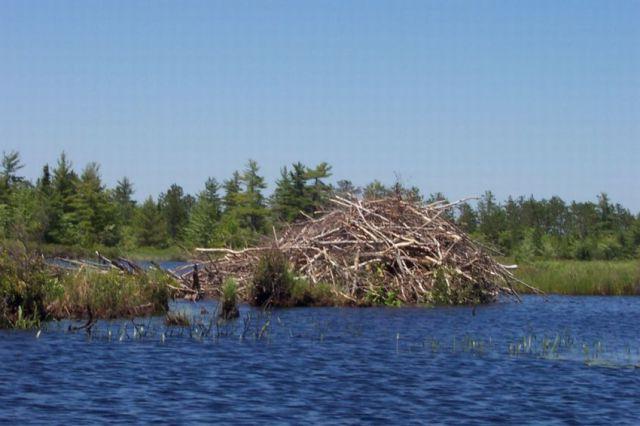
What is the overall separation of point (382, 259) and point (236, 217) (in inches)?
2745

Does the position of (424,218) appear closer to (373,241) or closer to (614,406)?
(373,241)

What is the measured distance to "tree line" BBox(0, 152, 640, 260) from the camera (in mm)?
75188

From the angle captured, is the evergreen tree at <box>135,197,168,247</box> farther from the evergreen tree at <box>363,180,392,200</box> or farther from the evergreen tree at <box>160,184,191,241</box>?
the evergreen tree at <box>363,180,392,200</box>

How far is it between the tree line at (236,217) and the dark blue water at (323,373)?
43828mm

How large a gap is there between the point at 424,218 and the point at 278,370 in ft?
57.4

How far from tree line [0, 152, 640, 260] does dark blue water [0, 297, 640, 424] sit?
144 ft

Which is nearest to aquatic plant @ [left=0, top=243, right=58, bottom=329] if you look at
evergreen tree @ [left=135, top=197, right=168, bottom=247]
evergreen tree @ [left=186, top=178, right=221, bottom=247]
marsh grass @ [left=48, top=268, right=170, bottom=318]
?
marsh grass @ [left=48, top=268, right=170, bottom=318]

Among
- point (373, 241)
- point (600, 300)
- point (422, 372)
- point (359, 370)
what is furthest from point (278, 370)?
point (600, 300)

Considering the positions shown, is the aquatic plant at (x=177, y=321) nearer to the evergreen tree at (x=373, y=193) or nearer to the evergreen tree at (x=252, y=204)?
the evergreen tree at (x=373, y=193)

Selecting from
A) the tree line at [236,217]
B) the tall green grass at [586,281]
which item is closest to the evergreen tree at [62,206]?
the tree line at [236,217]

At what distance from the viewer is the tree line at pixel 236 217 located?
247 ft

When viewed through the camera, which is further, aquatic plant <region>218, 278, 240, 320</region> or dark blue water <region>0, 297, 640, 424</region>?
aquatic plant <region>218, 278, 240, 320</region>

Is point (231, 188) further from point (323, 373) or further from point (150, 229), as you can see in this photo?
point (323, 373)

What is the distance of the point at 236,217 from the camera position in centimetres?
10138
